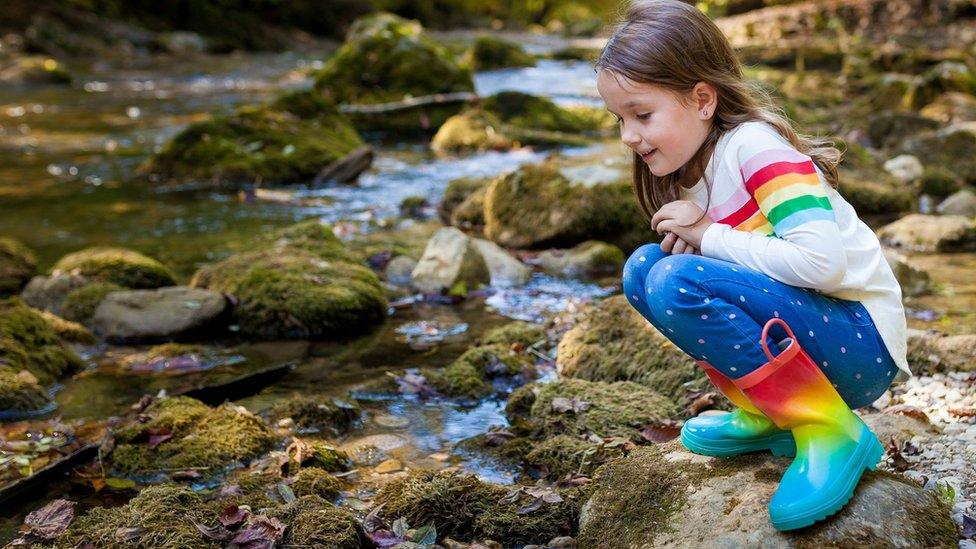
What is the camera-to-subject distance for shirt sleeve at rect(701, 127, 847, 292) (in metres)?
2.61

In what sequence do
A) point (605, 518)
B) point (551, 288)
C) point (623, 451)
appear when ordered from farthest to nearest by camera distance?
point (551, 288)
point (623, 451)
point (605, 518)

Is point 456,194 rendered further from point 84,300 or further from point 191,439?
point 191,439

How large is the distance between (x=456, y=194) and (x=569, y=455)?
590 cm

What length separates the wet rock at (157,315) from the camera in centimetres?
604

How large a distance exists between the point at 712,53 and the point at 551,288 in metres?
4.20

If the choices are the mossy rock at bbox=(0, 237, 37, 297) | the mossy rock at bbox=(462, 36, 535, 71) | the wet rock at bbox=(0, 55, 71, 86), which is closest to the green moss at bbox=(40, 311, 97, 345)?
the mossy rock at bbox=(0, 237, 37, 297)

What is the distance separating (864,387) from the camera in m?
2.86

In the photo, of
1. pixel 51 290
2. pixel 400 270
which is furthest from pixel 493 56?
pixel 51 290

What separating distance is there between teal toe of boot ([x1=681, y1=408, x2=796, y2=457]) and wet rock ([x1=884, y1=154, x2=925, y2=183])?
25.7 feet

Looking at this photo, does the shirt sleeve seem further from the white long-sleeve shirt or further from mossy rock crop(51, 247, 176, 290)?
mossy rock crop(51, 247, 176, 290)

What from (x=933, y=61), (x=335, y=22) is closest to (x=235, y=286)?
(x=933, y=61)

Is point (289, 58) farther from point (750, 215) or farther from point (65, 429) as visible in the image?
point (750, 215)

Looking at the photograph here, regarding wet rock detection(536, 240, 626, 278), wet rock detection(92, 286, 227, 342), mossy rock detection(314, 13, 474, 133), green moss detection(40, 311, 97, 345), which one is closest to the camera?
green moss detection(40, 311, 97, 345)

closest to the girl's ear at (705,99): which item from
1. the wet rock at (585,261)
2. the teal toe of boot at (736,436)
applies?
the teal toe of boot at (736,436)
